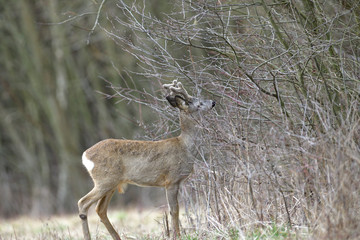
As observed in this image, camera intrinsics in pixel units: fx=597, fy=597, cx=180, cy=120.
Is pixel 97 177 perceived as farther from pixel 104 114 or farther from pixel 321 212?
pixel 104 114

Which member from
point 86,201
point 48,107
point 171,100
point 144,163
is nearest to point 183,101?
point 171,100

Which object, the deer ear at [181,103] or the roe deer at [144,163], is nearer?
the roe deer at [144,163]

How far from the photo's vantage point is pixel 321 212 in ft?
18.4

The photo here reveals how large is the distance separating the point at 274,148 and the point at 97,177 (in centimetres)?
240

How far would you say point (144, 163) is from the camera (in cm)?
780

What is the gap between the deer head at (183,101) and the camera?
7747mm

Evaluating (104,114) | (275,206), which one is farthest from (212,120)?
(104,114)

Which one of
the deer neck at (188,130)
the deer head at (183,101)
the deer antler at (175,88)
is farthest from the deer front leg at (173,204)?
the deer antler at (175,88)

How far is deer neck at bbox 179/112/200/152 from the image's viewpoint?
8.08 metres

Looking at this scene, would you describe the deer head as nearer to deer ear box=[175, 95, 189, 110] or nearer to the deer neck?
deer ear box=[175, 95, 189, 110]

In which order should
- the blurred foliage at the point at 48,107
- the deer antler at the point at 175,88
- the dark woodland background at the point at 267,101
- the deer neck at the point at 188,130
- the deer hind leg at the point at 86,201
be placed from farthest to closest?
the blurred foliage at the point at 48,107, the deer neck at the point at 188,130, the deer antler at the point at 175,88, the deer hind leg at the point at 86,201, the dark woodland background at the point at 267,101

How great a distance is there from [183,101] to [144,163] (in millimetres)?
992

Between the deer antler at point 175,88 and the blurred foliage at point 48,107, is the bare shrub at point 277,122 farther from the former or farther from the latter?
the blurred foliage at point 48,107

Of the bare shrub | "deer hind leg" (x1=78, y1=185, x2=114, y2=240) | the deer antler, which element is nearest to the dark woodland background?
the bare shrub
